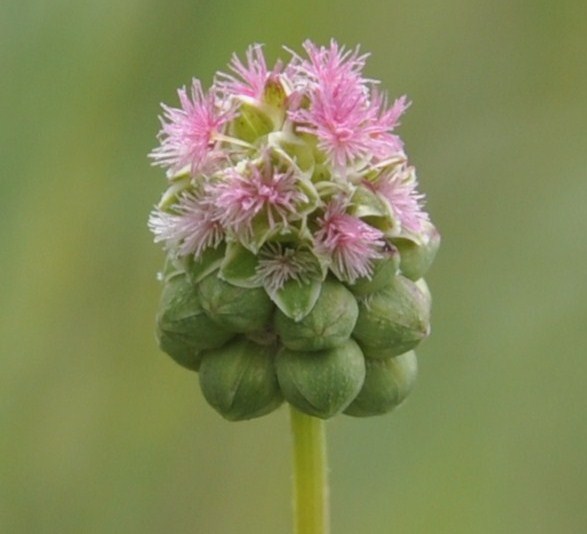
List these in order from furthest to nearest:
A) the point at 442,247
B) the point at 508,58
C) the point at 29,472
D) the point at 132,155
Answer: the point at 508,58 < the point at 442,247 < the point at 132,155 < the point at 29,472

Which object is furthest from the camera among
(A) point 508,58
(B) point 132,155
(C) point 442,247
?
(A) point 508,58

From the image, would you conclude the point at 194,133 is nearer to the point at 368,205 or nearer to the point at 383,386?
the point at 368,205

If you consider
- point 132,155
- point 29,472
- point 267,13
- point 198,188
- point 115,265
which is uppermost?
point 267,13

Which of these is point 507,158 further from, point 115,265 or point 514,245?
point 115,265

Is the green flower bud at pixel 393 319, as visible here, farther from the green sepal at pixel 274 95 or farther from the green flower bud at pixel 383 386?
the green sepal at pixel 274 95

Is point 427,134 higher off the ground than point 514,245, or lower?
higher

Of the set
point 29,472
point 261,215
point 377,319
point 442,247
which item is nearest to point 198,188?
point 261,215

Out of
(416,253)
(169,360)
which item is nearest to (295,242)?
(416,253)

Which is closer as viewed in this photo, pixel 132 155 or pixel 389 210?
pixel 389 210
